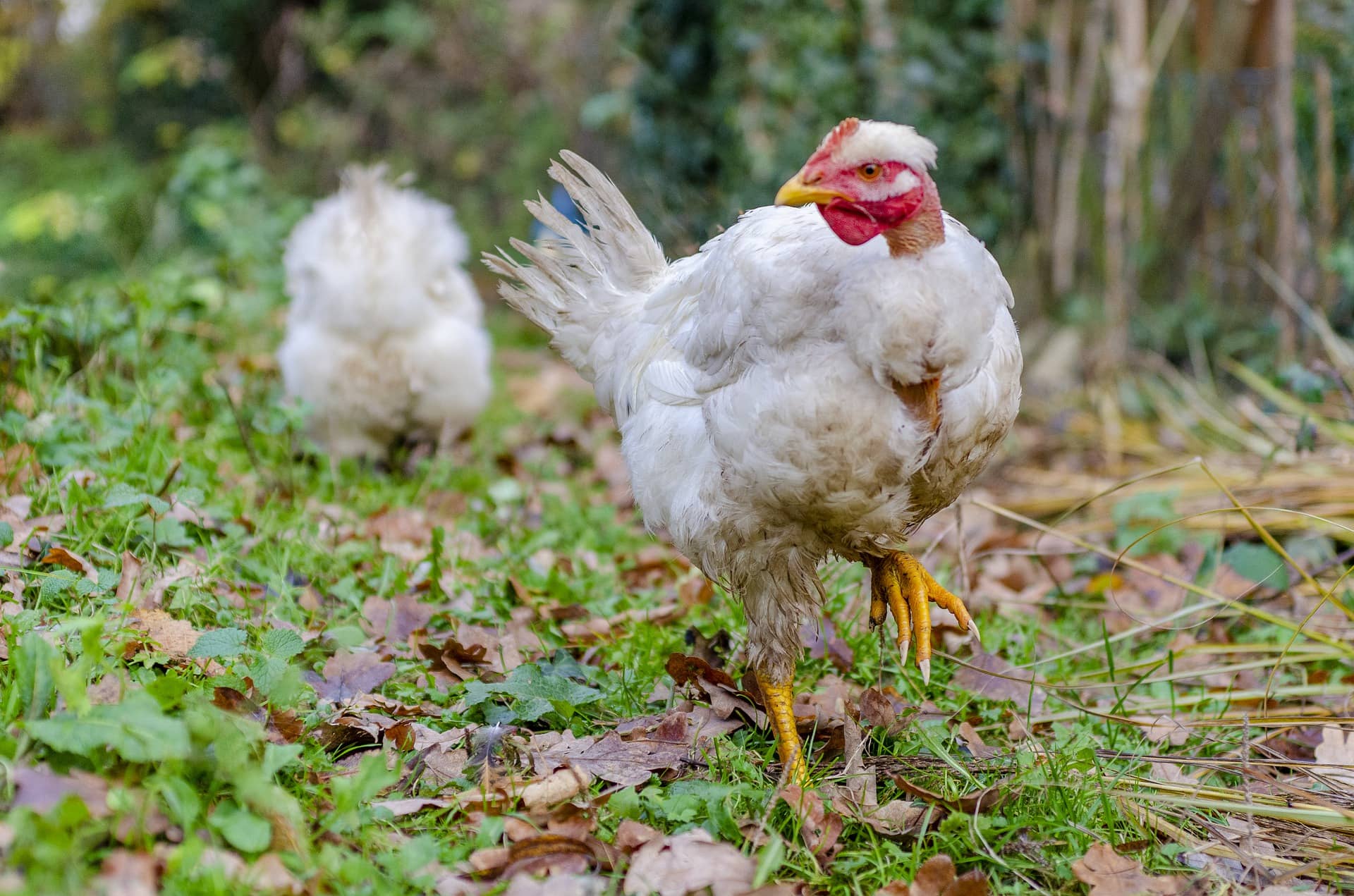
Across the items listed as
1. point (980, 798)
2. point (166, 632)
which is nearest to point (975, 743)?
point (980, 798)

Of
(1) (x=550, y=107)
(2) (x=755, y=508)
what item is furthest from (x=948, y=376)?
(1) (x=550, y=107)

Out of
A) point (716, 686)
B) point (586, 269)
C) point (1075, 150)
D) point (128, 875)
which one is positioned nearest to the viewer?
point (128, 875)

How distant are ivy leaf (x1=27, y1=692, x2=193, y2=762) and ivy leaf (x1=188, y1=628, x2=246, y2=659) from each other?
0.47 meters

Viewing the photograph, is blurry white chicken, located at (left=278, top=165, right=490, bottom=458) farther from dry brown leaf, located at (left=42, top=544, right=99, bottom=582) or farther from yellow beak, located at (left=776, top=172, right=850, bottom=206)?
yellow beak, located at (left=776, top=172, right=850, bottom=206)

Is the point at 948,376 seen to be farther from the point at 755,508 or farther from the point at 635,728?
the point at 635,728

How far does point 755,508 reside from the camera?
2.27m

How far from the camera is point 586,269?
119 inches

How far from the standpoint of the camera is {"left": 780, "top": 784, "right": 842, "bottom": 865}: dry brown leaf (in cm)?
212

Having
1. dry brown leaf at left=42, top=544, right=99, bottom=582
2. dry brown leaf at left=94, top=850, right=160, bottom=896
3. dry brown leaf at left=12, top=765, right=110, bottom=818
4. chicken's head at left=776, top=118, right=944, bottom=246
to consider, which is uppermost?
chicken's head at left=776, top=118, right=944, bottom=246

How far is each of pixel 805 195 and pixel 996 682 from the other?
159cm

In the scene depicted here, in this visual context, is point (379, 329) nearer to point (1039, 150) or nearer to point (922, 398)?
point (922, 398)

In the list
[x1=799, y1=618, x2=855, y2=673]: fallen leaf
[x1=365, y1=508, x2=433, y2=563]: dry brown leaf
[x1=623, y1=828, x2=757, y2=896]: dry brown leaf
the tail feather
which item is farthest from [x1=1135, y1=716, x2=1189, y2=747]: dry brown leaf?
[x1=365, y1=508, x2=433, y2=563]: dry brown leaf

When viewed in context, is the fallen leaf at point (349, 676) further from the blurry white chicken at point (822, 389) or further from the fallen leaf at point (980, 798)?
the fallen leaf at point (980, 798)

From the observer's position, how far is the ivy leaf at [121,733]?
177 centimetres
